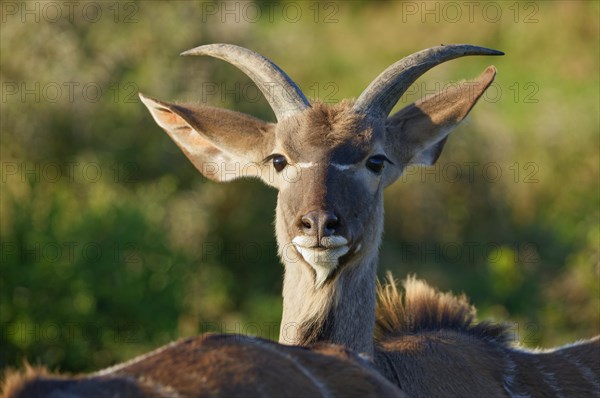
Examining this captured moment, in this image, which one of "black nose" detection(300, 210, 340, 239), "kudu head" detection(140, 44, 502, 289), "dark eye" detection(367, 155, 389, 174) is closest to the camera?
"black nose" detection(300, 210, 340, 239)

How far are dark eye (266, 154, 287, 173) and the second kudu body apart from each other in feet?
0.03

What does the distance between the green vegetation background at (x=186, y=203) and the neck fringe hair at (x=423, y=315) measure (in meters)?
3.14

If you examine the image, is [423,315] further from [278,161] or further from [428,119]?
[278,161]

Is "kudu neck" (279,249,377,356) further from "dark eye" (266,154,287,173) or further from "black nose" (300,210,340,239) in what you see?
"dark eye" (266,154,287,173)

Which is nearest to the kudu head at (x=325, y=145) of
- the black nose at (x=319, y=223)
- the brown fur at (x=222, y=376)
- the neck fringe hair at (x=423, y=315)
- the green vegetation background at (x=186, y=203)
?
the black nose at (x=319, y=223)

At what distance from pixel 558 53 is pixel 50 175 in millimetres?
11511

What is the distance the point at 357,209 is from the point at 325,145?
1.07ft

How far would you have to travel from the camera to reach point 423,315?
18.4 ft

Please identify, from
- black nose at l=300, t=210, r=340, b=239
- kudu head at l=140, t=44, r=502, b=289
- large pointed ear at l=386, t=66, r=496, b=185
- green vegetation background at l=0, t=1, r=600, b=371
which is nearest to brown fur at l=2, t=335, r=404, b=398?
black nose at l=300, t=210, r=340, b=239

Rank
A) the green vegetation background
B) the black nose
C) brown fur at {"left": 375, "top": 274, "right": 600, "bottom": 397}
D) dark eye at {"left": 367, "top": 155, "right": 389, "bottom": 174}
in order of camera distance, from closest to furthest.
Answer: the black nose → brown fur at {"left": 375, "top": 274, "right": 600, "bottom": 397} → dark eye at {"left": 367, "top": 155, "right": 389, "bottom": 174} → the green vegetation background

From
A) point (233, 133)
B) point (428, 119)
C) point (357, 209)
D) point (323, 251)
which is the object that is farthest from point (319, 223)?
point (428, 119)

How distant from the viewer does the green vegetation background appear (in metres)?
10.2

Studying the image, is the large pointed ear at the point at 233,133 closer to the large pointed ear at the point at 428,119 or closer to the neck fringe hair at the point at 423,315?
the large pointed ear at the point at 428,119

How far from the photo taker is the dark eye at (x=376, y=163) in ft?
16.9
